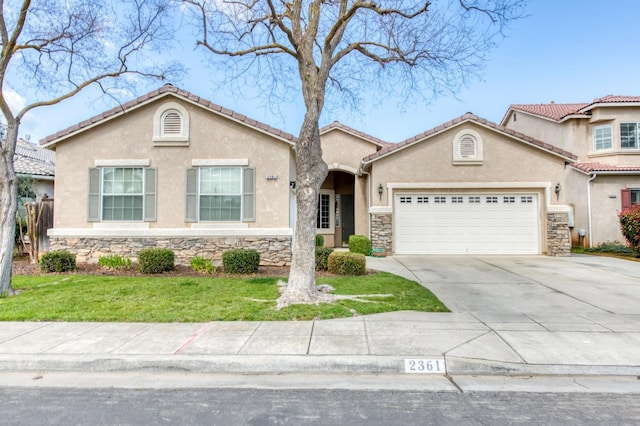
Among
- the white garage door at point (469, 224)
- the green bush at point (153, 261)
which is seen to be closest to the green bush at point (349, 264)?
the green bush at point (153, 261)

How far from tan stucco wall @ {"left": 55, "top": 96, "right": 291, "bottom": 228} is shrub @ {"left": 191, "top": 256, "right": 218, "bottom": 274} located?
156 centimetres

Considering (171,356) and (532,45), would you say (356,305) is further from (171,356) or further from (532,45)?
(532,45)

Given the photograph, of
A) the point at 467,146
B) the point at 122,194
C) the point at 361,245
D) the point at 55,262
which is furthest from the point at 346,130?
the point at 55,262

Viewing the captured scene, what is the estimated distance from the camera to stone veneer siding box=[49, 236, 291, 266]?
11.5 meters

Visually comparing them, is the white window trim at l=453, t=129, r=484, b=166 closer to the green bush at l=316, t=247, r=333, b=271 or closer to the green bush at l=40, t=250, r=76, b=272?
the green bush at l=316, t=247, r=333, b=271

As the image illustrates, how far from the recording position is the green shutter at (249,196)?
1155cm

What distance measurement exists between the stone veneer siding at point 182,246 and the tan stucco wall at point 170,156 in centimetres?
47

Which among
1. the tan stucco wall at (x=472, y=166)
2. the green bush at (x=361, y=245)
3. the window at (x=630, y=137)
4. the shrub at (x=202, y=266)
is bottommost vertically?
the shrub at (x=202, y=266)

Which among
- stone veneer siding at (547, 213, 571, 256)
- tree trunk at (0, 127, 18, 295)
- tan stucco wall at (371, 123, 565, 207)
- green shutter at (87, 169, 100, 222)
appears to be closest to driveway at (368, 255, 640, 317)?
stone veneer siding at (547, 213, 571, 256)

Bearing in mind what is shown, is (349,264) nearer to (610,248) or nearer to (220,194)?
(220,194)

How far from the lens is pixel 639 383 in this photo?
4055mm

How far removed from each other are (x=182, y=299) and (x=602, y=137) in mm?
20015

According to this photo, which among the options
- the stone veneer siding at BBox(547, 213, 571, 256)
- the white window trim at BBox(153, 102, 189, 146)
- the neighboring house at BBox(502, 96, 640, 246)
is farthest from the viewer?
the neighboring house at BBox(502, 96, 640, 246)

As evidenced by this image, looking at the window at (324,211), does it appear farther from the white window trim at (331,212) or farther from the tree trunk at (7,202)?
the tree trunk at (7,202)
